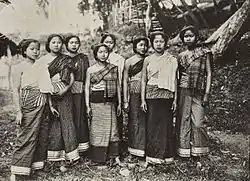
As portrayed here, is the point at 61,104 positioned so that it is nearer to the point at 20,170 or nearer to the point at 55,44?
the point at 55,44

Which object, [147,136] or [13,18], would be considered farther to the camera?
[147,136]

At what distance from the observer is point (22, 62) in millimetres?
2756

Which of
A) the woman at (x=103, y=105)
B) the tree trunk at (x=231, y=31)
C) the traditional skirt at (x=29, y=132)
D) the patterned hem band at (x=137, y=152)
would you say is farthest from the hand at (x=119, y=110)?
the tree trunk at (x=231, y=31)

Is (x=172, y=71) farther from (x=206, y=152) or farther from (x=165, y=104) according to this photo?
(x=206, y=152)

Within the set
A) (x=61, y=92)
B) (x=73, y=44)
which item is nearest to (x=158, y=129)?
(x=61, y=92)

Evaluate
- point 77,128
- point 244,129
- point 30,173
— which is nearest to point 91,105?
point 77,128

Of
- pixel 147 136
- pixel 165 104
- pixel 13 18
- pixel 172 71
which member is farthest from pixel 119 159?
pixel 13 18

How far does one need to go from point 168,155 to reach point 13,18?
1.37m

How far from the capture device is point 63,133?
2.84 meters

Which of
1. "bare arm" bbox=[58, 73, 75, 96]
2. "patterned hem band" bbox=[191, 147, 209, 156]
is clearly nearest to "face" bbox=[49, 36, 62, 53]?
"bare arm" bbox=[58, 73, 75, 96]

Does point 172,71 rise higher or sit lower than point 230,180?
higher

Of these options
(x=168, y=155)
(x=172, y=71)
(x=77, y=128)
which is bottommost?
(x=168, y=155)

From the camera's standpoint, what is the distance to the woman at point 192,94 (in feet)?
9.73

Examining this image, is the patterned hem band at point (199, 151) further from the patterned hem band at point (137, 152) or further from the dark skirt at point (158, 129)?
the patterned hem band at point (137, 152)
